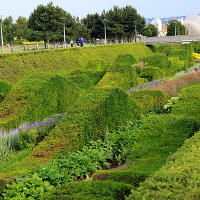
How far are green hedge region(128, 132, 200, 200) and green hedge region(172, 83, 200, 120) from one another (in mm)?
4533

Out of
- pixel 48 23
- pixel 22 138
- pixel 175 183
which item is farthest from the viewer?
pixel 48 23

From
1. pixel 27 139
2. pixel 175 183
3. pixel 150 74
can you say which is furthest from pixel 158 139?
pixel 150 74

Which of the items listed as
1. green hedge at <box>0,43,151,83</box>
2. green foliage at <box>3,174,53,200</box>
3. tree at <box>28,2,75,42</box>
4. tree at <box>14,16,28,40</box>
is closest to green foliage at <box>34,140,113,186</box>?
green foliage at <box>3,174,53,200</box>

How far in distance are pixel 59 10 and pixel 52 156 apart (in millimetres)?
49251

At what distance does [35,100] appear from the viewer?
33.1ft

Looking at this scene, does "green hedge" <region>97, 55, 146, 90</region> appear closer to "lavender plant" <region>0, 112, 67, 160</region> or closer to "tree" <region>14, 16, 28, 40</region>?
"lavender plant" <region>0, 112, 67, 160</region>

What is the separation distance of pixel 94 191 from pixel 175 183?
1.43 meters

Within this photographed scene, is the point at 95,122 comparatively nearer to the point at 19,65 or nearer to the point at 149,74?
the point at 149,74

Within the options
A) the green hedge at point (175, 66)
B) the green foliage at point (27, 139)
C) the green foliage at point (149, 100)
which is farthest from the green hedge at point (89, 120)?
the green hedge at point (175, 66)

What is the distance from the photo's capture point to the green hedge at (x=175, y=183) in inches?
122

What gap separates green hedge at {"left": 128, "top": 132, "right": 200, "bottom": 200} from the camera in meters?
3.11

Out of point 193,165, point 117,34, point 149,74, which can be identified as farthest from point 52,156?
point 117,34

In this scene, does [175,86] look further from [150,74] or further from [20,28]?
[20,28]

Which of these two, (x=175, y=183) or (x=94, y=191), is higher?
(x=175, y=183)
